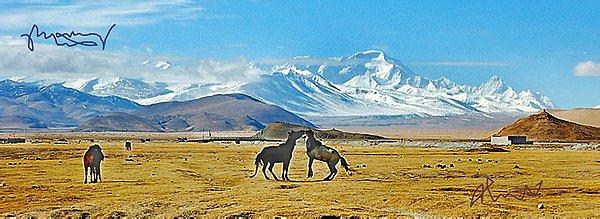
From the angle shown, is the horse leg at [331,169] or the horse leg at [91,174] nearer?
the horse leg at [331,169]

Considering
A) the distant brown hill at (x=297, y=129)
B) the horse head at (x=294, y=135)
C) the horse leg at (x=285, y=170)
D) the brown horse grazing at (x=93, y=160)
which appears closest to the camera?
the horse head at (x=294, y=135)

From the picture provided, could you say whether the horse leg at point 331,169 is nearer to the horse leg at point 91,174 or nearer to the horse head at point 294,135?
the horse head at point 294,135

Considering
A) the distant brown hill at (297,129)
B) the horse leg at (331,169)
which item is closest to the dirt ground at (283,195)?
the horse leg at (331,169)

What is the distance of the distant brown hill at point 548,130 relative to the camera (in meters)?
150

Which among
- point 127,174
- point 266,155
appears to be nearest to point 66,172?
point 127,174

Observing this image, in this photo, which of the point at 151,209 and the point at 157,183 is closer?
the point at 151,209

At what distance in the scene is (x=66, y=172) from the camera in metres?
42.9

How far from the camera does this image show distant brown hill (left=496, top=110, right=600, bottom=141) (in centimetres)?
14962

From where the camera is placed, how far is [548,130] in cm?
15275

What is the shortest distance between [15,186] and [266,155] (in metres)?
9.03

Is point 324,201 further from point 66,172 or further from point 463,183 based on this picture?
point 66,172

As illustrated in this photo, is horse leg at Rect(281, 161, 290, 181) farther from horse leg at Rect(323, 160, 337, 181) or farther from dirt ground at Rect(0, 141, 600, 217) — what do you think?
horse leg at Rect(323, 160, 337, 181)

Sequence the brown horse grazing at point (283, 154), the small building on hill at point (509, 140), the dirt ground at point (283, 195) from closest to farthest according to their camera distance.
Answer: the dirt ground at point (283, 195)
the brown horse grazing at point (283, 154)
the small building on hill at point (509, 140)

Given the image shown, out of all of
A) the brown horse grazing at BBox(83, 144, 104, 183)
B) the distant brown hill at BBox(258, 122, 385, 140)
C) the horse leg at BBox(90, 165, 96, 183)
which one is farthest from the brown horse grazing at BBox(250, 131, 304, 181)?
the distant brown hill at BBox(258, 122, 385, 140)
